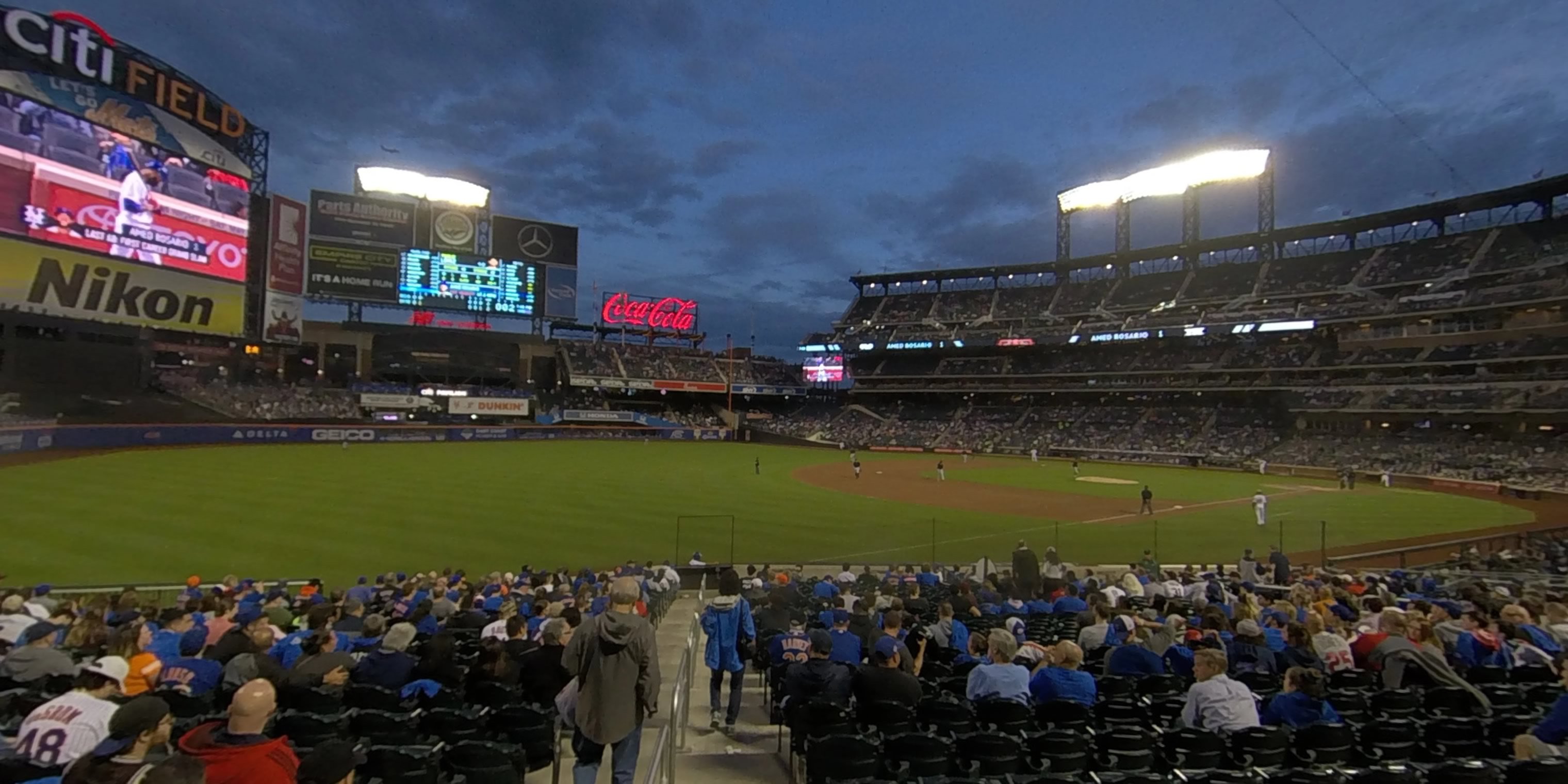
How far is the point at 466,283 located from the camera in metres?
74.1

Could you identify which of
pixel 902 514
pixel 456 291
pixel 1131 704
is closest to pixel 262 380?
pixel 456 291

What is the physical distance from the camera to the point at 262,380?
2655 inches

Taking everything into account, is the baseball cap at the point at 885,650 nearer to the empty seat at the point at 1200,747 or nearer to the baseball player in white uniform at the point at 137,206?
the empty seat at the point at 1200,747

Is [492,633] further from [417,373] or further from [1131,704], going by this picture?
[417,373]

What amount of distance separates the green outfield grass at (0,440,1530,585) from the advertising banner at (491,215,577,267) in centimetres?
3527

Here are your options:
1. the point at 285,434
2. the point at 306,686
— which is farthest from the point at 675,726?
the point at 285,434

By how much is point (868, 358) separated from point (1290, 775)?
3845 inches

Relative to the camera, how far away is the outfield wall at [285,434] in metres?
43.0

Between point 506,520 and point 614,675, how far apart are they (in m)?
24.3

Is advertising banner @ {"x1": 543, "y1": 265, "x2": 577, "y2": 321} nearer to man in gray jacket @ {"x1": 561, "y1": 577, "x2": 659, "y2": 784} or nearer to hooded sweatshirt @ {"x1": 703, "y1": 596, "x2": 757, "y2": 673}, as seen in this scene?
hooded sweatshirt @ {"x1": 703, "y1": 596, "x2": 757, "y2": 673}

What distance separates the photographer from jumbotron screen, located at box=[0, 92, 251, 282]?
142 ft

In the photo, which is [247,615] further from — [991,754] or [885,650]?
[991,754]

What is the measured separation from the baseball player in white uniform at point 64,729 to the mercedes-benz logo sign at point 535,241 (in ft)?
256

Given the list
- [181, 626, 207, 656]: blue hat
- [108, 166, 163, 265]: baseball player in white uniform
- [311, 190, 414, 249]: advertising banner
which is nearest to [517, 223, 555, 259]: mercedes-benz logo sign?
[311, 190, 414, 249]: advertising banner
